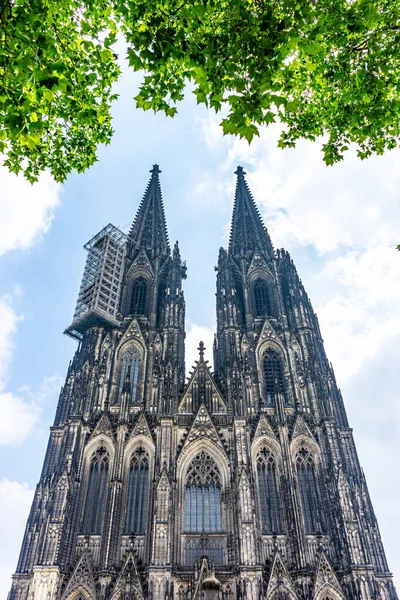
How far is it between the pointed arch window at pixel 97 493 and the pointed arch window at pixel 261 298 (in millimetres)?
13784

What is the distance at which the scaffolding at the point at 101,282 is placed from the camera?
101ft

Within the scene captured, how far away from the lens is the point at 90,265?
117 ft

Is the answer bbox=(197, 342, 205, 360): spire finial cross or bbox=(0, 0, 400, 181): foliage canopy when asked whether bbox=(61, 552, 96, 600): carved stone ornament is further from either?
bbox=(0, 0, 400, 181): foliage canopy

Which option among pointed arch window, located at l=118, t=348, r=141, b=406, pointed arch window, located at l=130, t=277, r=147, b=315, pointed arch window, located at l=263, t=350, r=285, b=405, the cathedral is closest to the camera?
the cathedral

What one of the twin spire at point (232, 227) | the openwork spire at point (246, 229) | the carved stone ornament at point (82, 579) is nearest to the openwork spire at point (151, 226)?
the twin spire at point (232, 227)

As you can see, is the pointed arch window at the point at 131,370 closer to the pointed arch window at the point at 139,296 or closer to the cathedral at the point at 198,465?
the cathedral at the point at 198,465

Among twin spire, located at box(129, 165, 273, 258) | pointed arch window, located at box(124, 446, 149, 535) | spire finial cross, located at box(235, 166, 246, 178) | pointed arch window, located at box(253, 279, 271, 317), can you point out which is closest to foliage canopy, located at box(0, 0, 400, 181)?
pointed arch window, located at box(124, 446, 149, 535)

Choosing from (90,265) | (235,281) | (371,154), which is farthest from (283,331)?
(371,154)

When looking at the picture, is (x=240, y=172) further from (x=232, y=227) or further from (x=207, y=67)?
(x=207, y=67)

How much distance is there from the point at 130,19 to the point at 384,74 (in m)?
5.01

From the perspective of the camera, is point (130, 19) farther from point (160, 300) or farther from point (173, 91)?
point (160, 300)

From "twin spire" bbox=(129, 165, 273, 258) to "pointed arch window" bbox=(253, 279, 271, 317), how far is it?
2821 mm

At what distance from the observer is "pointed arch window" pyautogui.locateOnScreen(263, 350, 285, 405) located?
92.0 feet

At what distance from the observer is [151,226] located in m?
38.7
